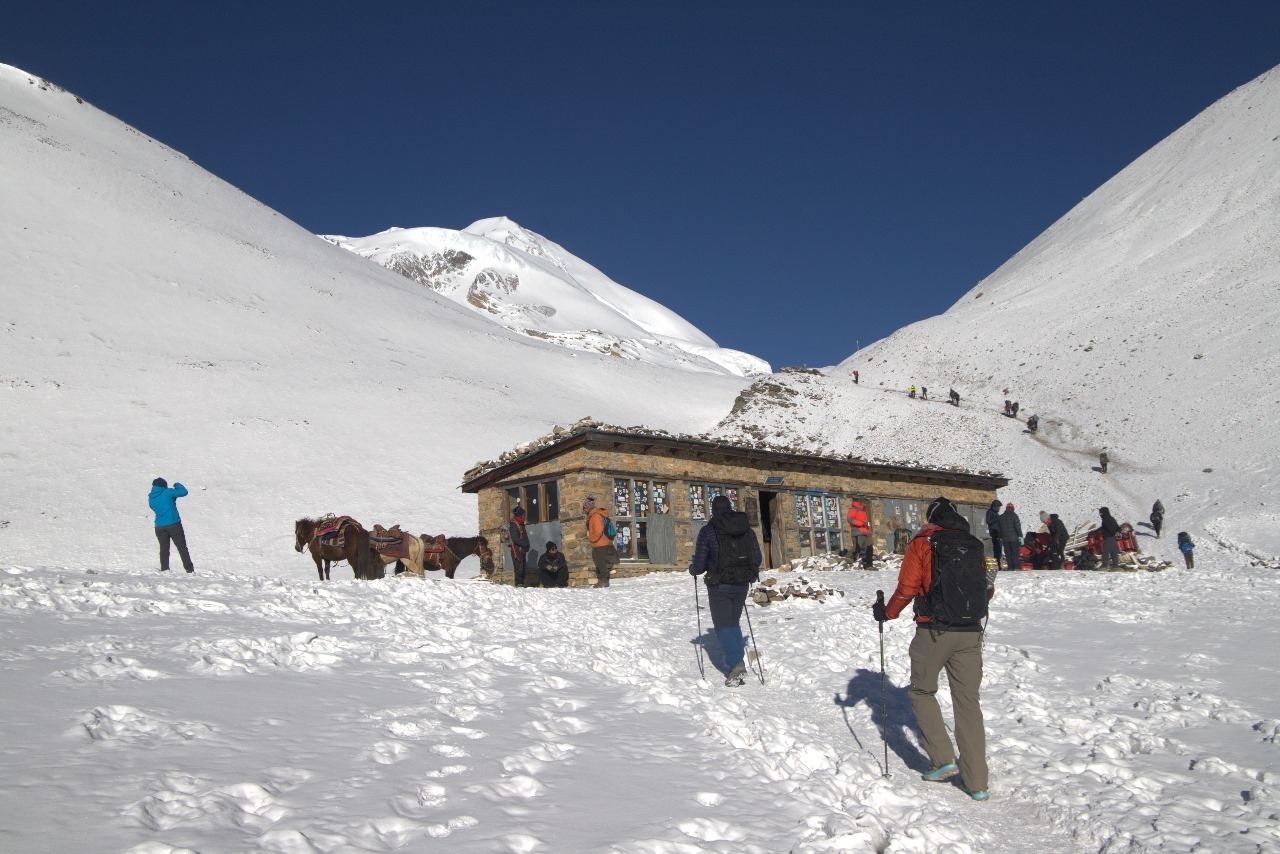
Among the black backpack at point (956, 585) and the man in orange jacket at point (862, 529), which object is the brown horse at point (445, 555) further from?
the black backpack at point (956, 585)

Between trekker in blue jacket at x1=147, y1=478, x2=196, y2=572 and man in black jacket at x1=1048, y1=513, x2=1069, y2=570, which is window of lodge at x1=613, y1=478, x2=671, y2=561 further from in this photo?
man in black jacket at x1=1048, y1=513, x2=1069, y2=570

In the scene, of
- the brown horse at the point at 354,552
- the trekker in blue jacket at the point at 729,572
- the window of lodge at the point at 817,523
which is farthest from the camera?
the window of lodge at the point at 817,523

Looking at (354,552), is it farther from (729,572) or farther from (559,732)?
(559,732)

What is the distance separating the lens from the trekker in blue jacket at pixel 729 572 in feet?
31.9

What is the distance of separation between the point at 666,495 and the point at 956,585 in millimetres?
16475

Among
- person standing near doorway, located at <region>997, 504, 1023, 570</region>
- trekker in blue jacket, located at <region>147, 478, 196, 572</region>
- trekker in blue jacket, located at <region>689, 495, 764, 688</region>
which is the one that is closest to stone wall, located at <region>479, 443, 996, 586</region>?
person standing near doorway, located at <region>997, 504, 1023, 570</region>

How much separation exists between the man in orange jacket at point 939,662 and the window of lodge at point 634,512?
47.9 feet

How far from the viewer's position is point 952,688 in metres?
7.16

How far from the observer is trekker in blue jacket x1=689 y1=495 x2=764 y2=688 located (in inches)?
383

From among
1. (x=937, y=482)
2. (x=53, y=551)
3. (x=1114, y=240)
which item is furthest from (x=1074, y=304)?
(x=53, y=551)

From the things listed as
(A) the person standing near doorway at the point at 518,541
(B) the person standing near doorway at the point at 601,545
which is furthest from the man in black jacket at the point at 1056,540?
(A) the person standing near doorway at the point at 518,541

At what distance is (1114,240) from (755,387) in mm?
48930

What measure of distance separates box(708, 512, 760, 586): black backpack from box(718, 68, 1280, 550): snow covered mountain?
30.4 metres

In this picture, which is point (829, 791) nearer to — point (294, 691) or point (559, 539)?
point (294, 691)
